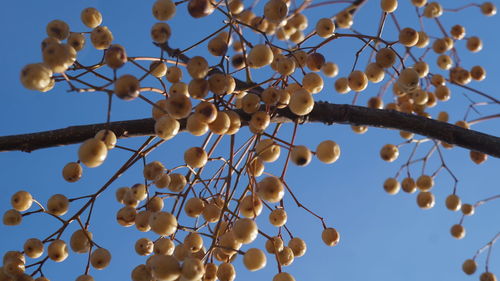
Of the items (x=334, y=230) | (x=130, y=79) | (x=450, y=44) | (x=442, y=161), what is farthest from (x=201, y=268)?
(x=450, y=44)

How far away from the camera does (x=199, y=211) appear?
2.97 feet

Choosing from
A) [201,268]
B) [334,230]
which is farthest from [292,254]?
[201,268]

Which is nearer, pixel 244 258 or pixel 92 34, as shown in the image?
pixel 244 258

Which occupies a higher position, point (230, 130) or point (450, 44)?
point (450, 44)

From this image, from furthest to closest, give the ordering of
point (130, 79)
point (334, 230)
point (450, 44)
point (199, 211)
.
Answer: point (450, 44), point (334, 230), point (199, 211), point (130, 79)

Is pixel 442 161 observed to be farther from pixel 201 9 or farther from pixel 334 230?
pixel 201 9

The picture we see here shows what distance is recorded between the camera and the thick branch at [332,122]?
2.97 feet

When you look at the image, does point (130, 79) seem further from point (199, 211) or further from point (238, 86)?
point (238, 86)

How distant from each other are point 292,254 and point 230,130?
30cm

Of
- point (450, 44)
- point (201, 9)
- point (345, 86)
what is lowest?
point (201, 9)

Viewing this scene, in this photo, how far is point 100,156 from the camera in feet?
2.31

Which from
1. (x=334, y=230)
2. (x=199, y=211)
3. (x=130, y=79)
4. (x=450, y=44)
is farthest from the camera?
(x=450, y=44)

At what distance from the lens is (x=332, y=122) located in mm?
955

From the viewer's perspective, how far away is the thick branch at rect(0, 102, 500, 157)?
35.6 inches
